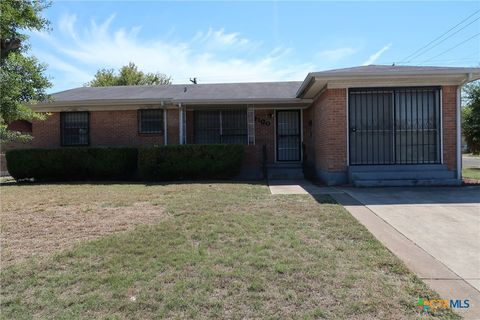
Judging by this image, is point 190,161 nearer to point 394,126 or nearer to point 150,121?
point 150,121

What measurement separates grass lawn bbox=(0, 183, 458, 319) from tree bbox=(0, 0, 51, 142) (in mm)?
3321

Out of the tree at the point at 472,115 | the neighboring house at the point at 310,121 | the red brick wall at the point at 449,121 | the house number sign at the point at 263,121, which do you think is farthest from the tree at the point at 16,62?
the tree at the point at 472,115

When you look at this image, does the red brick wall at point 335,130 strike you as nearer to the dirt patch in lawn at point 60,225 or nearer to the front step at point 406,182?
the front step at point 406,182

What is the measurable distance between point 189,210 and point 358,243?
10.2 ft

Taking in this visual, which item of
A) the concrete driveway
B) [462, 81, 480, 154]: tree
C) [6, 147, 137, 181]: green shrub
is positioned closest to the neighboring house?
the concrete driveway

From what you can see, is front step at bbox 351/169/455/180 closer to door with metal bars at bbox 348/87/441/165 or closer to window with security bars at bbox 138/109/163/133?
door with metal bars at bbox 348/87/441/165

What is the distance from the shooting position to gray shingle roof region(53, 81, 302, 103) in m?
14.0

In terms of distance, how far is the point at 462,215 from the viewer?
20.8 feet

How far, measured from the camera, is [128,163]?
13086mm

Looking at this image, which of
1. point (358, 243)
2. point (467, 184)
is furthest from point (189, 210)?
point (467, 184)

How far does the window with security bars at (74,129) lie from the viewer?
14.9m

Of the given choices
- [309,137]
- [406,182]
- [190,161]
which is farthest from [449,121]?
[190,161]

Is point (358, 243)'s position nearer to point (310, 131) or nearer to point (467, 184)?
point (467, 184)

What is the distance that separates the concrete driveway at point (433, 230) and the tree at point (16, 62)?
7.39 m
